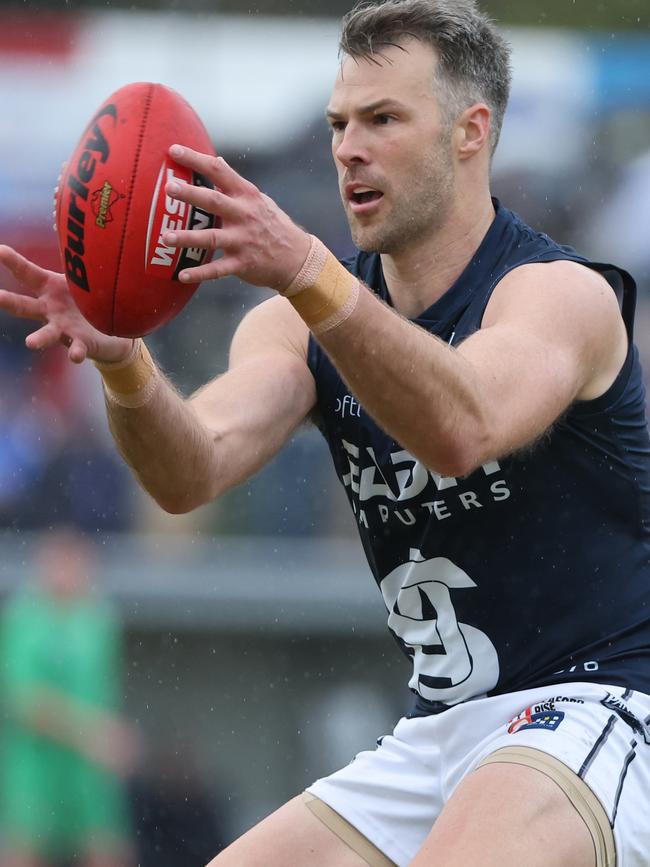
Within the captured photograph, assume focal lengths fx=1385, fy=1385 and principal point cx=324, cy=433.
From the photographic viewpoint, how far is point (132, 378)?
3207mm

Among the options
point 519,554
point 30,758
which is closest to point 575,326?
point 519,554

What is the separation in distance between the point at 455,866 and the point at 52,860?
16.0 ft

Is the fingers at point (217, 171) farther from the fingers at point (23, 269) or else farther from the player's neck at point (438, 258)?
the player's neck at point (438, 258)

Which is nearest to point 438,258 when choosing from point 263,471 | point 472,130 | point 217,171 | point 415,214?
point 415,214

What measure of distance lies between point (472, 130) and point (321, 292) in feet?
3.90

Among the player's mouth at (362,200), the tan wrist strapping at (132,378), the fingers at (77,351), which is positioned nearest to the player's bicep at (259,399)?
the tan wrist strapping at (132,378)

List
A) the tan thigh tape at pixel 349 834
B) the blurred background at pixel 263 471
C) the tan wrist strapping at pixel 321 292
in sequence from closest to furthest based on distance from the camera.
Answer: the tan wrist strapping at pixel 321 292 < the tan thigh tape at pixel 349 834 < the blurred background at pixel 263 471

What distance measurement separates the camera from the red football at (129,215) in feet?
9.18

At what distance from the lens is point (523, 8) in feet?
33.7

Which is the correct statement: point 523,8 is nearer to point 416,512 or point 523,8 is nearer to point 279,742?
point 279,742

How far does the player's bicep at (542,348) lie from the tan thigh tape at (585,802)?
2.08ft

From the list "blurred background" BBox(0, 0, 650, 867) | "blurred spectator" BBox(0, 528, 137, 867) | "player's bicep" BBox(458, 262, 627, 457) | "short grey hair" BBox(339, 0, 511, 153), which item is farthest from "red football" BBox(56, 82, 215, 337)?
"blurred background" BBox(0, 0, 650, 867)

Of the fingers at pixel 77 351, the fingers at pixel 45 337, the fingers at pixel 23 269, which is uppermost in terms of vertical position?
the fingers at pixel 23 269

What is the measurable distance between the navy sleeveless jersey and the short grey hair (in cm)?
48
